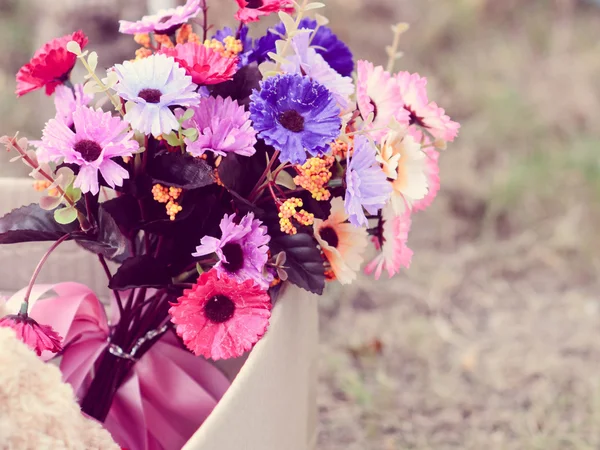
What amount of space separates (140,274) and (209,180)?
0.33ft

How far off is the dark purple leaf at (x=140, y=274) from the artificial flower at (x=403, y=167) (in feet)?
0.67

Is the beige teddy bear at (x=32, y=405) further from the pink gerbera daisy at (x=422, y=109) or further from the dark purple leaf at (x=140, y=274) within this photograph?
the pink gerbera daisy at (x=422, y=109)

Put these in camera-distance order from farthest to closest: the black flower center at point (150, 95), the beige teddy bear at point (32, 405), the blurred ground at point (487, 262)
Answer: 1. the blurred ground at point (487, 262)
2. the black flower center at point (150, 95)
3. the beige teddy bear at point (32, 405)

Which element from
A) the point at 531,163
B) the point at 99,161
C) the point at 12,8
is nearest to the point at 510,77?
the point at 531,163

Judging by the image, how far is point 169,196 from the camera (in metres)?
0.53

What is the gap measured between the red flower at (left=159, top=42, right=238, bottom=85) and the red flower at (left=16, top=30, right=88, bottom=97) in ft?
0.29

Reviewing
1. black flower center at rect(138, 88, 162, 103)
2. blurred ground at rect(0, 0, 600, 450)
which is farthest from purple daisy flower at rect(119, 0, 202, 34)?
blurred ground at rect(0, 0, 600, 450)

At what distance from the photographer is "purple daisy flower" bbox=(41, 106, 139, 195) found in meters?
0.49

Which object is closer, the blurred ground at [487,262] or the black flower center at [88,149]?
the black flower center at [88,149]

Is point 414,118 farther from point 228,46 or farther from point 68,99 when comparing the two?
point 68,99

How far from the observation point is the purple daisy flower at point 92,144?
49cm

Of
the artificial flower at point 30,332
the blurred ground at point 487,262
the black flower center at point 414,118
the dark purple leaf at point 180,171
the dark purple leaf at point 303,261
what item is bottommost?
the artificial flower at point 30,332

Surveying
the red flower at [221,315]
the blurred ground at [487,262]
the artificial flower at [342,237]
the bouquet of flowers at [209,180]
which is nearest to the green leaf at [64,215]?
the bouquet of flowers at [209,180]

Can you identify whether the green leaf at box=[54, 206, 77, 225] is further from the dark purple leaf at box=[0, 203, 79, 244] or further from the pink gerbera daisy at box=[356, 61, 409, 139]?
the pink gerbera daisy at box=[356, 61, 409, 139]
